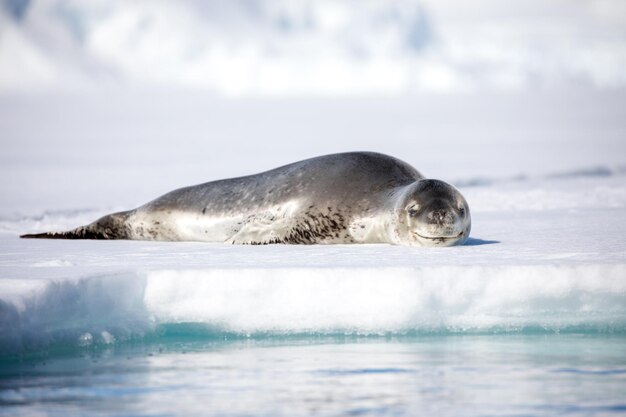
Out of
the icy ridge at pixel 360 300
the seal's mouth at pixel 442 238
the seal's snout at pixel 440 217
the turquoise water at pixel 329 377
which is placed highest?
the seal's snout at pixel 440 217

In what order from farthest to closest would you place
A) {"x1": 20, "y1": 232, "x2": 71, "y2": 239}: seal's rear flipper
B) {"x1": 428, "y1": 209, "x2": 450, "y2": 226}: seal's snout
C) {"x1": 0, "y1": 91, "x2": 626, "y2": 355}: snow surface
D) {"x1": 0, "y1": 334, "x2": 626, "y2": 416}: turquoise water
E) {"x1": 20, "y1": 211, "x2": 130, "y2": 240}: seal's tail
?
{"x1": 20, "y1": 211, "x2": 130, "y2": 240}: seal's tail
{"x1": 20, "y1": 232, "x2": 71, "y2": 239}: seal's rear flipper
{"x1": 428, "y1": 209, "x2": 450, "y2": 226}: seal's snout
{"x1": 0, "y1": 91, "x2": 626, "y2": 355}: snow surface
{"x1": 0, "y1": 334, "x2": 626, "y2": 416}: turquoise water

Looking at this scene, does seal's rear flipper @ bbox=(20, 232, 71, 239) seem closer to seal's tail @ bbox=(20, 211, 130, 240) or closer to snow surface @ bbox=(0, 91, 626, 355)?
seal's tail @ bbox=(20, 211, 130, 240)

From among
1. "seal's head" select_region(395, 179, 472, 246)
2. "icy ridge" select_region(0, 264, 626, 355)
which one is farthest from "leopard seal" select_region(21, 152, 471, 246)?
"icy ridge" select_region(0, 264, 626, 355)

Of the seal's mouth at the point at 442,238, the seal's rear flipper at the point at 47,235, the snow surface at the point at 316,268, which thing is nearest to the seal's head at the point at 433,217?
the seal's mouth at the point at 442,238

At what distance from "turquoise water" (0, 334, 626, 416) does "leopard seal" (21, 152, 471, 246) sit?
165cm

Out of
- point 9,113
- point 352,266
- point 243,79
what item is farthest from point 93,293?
point 243,79

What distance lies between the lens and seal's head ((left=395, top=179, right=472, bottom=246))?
18.9 feet

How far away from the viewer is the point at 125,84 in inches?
1567

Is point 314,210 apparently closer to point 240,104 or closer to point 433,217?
point 433,217

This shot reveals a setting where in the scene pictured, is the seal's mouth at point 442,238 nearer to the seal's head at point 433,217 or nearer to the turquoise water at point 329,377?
the seal's head at point 433,217

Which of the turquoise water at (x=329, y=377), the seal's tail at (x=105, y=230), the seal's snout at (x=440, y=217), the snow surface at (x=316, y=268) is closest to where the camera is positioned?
the turquoise water at (x=329, y=377)

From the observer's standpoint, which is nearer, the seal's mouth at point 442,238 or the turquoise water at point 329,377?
the turquoise water at point 329,377

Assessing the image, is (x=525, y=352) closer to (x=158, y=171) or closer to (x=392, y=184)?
(x=392, y=184)

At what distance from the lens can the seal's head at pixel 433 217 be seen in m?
5.77
